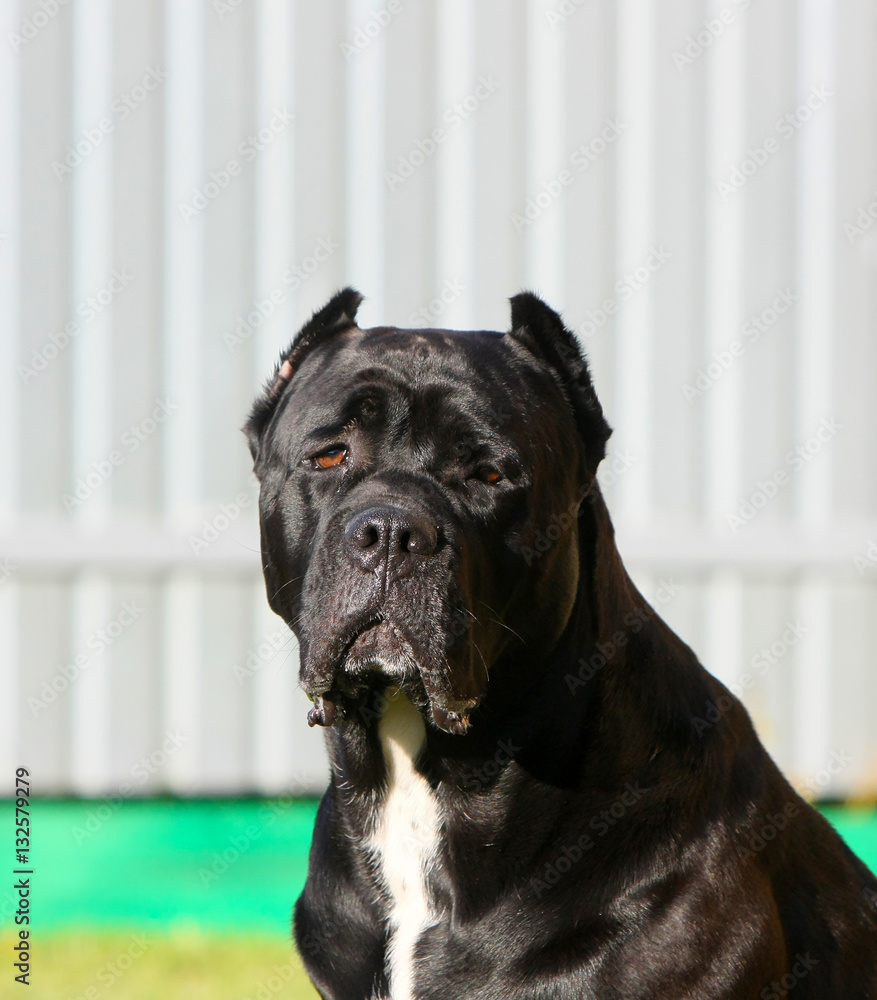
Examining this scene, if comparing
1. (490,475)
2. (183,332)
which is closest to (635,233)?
(183,332)

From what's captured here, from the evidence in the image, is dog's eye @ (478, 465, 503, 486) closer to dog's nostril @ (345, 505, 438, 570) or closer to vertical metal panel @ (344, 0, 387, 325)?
dog's nostril @ (345, 505, 438, 570)

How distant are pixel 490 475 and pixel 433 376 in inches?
10.5

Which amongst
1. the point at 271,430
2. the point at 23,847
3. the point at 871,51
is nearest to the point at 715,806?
the point at 271,430

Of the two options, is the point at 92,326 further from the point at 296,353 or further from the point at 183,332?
the point at 296,353

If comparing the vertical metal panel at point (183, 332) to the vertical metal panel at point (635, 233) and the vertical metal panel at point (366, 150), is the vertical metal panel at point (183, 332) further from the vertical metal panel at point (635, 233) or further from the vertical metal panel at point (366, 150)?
the vertical metal panel at point (635, 233)

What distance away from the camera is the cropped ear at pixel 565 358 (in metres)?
2.86

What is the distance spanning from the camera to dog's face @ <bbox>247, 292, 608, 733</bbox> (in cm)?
241

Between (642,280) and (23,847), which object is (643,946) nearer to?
(23,847)

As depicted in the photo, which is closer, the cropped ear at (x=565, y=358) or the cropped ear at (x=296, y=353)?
the cropped ear at (x=565, y=358)

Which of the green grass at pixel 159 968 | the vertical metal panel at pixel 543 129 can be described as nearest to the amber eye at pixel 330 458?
the green grass at pixel 159 968

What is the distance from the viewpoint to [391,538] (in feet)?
7.80

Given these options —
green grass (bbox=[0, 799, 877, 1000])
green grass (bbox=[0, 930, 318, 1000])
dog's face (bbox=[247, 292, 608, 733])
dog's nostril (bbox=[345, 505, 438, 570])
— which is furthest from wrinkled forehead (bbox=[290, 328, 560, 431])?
green grass (bbox=[0, 799, 877, 1000])

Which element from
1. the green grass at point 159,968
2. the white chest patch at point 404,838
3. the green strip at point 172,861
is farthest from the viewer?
the green strip at point 172,861

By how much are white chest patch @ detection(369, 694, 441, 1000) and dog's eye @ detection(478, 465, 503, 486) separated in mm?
517
